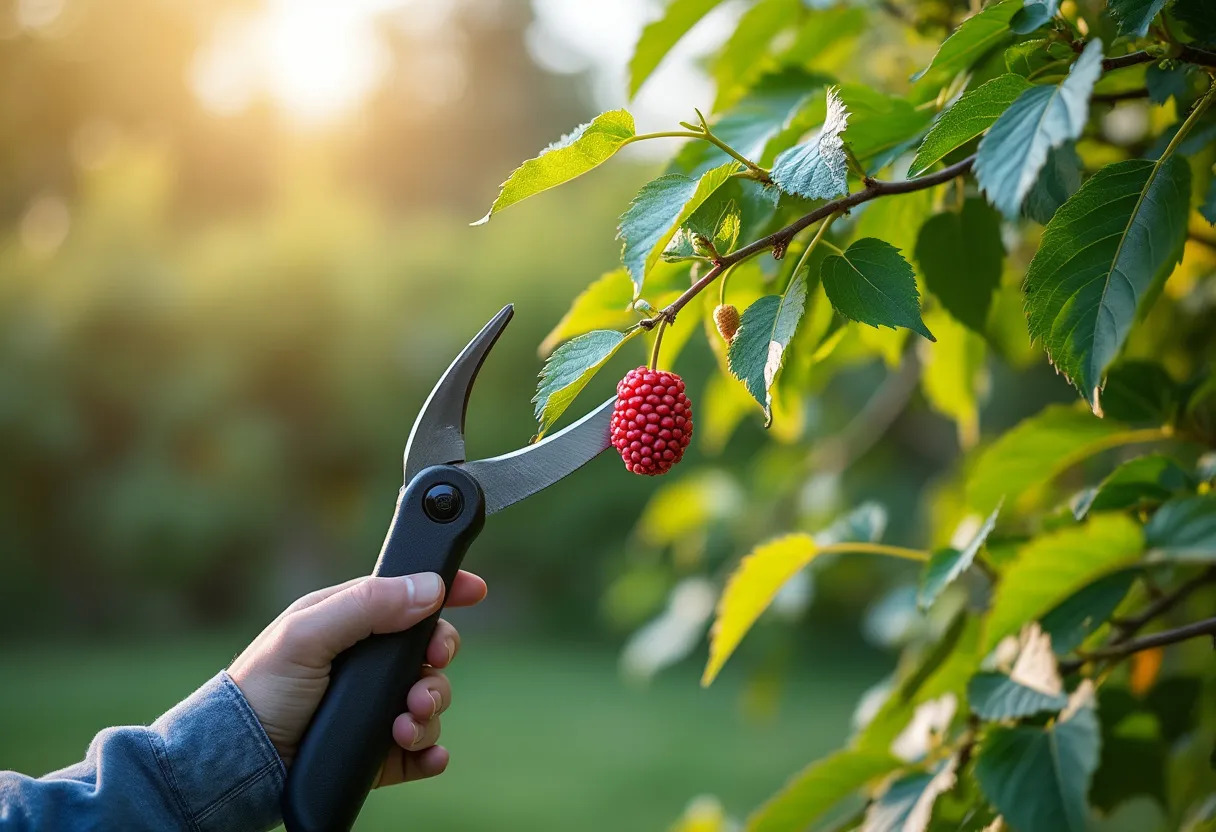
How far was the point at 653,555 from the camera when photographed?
141cm

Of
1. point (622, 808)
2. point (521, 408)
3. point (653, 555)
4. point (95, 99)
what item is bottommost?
point (622, 808)

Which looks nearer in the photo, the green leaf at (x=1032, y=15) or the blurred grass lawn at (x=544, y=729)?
the green leaf at (x=1032, y=15)

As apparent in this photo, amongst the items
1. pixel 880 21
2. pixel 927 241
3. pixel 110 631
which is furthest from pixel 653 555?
pixel 110 631

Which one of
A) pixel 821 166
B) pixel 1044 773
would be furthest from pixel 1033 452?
pixel 821 166

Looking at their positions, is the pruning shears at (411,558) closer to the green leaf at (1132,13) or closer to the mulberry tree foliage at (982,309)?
the mulberry tree foliage at (982,309)

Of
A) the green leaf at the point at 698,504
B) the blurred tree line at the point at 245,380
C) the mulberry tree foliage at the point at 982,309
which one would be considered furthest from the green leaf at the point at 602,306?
the blurred tree line at the point at 245,380

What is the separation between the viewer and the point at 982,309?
47 centimetres

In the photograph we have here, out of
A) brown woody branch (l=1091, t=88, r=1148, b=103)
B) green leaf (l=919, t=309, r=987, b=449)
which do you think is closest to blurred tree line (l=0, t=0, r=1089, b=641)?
green leaf (l=919, t=309, r=987, b=449)

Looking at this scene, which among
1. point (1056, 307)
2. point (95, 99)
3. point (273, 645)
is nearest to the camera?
point (1056, 307)

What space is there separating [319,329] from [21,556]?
42.9 inches

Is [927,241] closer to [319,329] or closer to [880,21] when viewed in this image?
[880,21]

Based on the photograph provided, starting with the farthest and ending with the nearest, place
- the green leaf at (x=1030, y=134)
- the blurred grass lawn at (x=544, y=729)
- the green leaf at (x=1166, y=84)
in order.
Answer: the blurred grass lawn at (x=544, y=729), the green leaf at (x=1166, y=84), the green leaf at (x=1030, y=134)

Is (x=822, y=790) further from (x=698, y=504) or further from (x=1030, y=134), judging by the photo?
(x=698, y=504)

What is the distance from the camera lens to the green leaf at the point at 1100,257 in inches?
11.8
